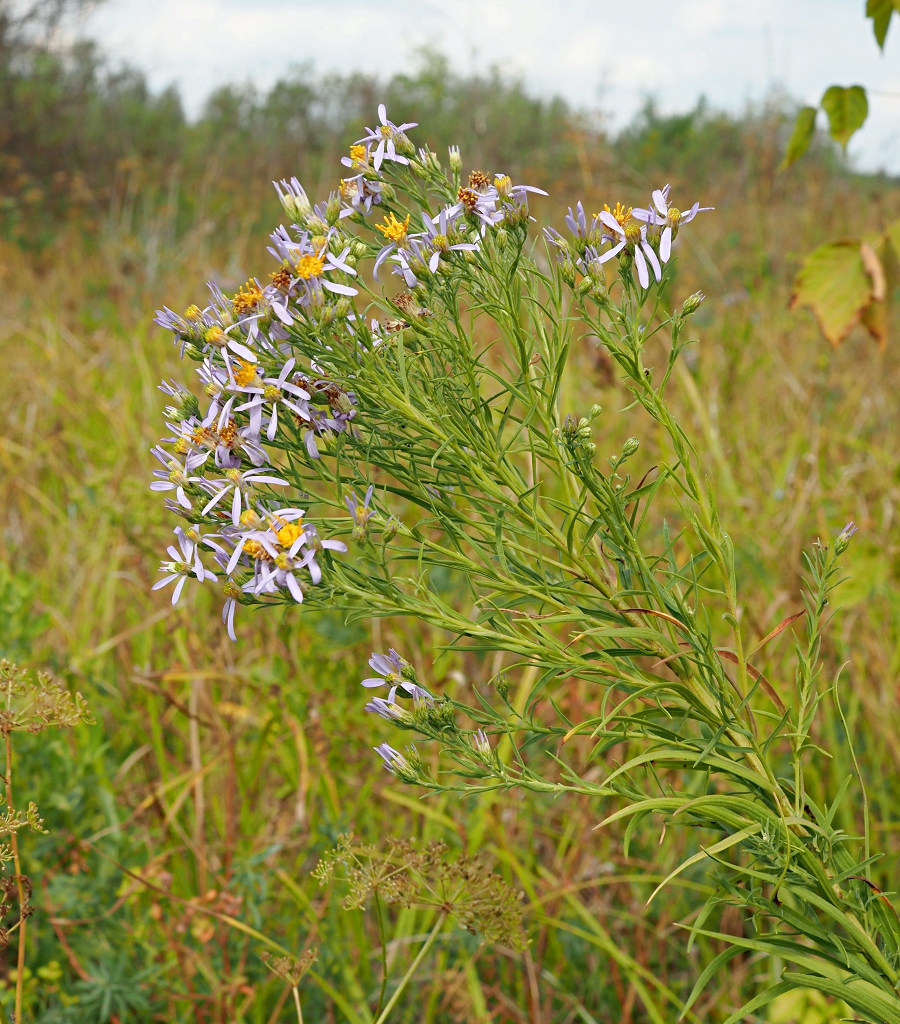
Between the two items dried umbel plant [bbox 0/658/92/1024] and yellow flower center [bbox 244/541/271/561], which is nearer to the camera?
yellow flower center [bbox 244/541/271/561]

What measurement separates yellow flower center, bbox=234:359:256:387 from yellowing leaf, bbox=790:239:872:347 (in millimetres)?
1470

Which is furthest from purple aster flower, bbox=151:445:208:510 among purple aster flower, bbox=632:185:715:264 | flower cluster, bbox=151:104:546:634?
purple aster flower, bbox=632:185:715:264

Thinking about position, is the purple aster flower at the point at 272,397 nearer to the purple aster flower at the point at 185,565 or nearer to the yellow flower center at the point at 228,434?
the yellow flower center at the point at 228,434

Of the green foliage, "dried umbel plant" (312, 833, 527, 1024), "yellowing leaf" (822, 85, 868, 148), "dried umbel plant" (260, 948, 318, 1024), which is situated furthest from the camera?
the green foliage

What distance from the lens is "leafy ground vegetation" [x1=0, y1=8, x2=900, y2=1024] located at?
6.42ft

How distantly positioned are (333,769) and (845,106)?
2.10m

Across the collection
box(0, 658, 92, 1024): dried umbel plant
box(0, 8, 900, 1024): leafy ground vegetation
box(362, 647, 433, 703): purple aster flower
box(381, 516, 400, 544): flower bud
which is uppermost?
box(381, 516, 400, 544): flower bud

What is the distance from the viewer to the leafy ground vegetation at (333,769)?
6.42 feet

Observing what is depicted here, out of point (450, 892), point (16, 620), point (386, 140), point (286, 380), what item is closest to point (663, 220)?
point (386, 140)

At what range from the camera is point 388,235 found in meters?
1.05

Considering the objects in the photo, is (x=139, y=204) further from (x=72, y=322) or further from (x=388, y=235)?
(x=388, y=235)

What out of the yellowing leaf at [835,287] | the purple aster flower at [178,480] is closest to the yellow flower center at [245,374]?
the purple aster flower at [178,480]

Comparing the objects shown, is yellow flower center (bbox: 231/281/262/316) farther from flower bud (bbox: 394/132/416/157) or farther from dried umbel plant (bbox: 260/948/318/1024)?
dried umbel plant (bbox: 260/948/318/1024)

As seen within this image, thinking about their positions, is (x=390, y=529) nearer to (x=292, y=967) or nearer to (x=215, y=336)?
(x=215, y=336)
